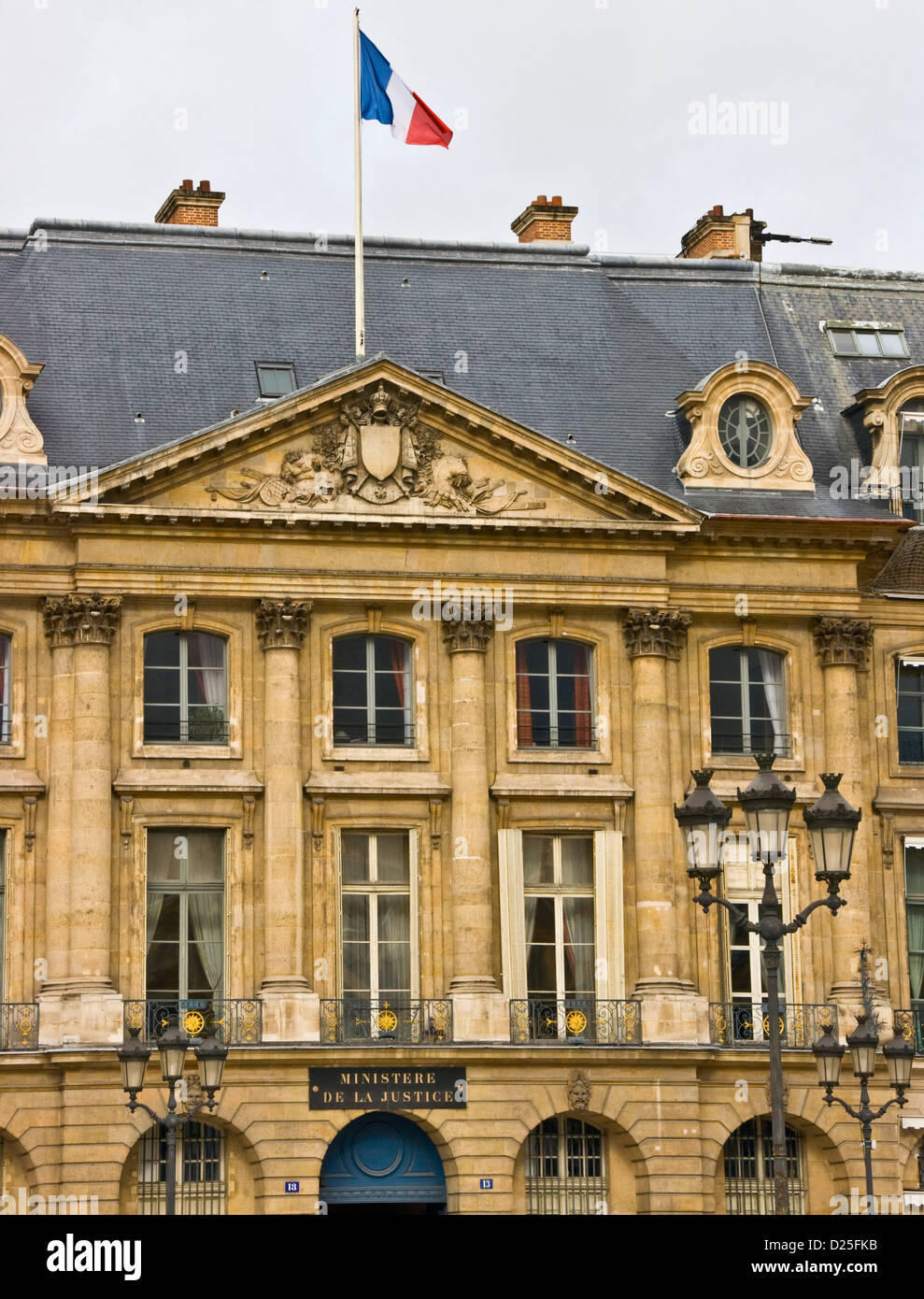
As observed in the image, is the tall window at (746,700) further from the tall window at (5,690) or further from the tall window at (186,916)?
the tall window at (5,690)

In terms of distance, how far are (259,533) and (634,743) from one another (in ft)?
22.9

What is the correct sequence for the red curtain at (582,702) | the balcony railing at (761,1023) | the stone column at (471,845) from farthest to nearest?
1. the red curtain at (582,702)
2. the balcony railing at (761,1023)
3. the stone column at (471,845)

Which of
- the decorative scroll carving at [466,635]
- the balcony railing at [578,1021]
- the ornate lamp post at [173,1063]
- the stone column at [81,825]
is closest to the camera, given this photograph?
the ornate lamp post at [173,1063]

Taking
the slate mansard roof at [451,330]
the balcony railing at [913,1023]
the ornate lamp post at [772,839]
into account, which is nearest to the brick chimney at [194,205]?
the slate mansard roof at [451,330]

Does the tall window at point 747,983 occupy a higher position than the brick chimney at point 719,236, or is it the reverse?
the brick chimney at point 719,236

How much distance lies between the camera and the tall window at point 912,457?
40.0m

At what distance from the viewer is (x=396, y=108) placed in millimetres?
37375

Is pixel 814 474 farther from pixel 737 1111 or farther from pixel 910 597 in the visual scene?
pixel 737 1111

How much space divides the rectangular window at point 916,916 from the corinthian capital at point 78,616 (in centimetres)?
1390

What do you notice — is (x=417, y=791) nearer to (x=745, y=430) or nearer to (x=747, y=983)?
(x=747, y=983)

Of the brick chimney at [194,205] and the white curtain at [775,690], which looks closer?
the white curtain at [775,690]

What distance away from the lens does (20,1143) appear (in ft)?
111

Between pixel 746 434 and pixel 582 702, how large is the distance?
5.68 m
